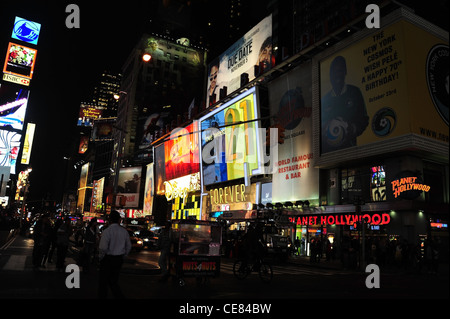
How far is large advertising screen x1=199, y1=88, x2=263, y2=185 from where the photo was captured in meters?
35.5

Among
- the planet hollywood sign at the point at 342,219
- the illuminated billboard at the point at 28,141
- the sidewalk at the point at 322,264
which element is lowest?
the sidewalk at the point at 322,264

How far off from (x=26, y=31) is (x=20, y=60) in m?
5.47

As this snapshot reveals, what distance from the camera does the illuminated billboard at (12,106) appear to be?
2119 inches

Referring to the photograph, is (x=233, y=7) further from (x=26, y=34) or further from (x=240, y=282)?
(x=240, y=282)

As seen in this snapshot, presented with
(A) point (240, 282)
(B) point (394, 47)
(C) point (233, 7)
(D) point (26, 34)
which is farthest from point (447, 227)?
(C) point (233, 7)

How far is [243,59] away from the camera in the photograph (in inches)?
1906

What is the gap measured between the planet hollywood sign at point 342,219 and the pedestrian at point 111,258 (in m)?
17.9

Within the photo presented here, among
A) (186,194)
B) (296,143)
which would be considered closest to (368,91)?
(296,143)

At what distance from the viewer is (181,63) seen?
103 m

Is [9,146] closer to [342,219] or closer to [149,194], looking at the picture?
[149,194]

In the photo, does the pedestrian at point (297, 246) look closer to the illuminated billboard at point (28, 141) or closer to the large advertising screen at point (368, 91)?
the large advertising screen at point (368, 91)

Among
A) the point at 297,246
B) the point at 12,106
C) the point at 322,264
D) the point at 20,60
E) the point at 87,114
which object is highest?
the point at 87,114

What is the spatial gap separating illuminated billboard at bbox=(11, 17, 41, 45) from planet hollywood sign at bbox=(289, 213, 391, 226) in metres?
51.7

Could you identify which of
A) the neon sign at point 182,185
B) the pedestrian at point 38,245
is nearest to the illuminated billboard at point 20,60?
the neon sign at point 182,185
